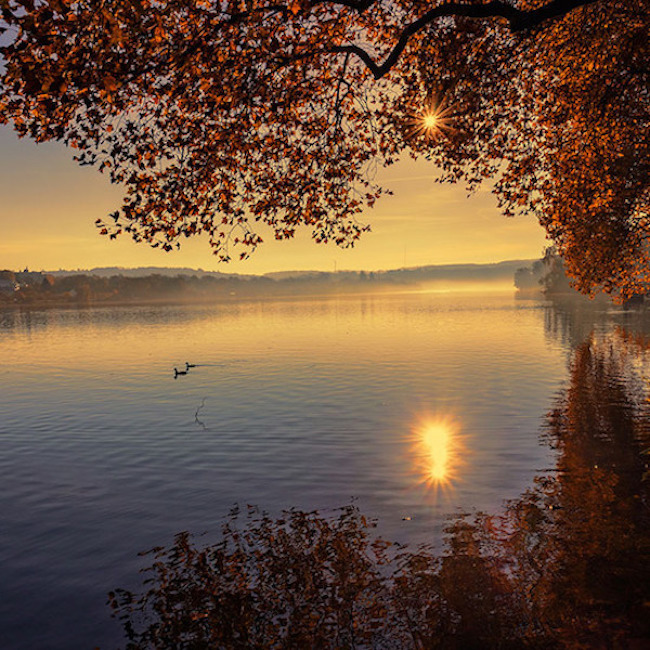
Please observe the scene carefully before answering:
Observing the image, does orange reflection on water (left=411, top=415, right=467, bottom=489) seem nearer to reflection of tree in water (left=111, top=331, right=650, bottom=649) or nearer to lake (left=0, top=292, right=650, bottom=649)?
lake (left=0, top=292, right=650, bottom=649)

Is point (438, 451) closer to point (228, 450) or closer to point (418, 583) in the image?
point (228, 450)

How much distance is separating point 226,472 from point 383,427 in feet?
33.2

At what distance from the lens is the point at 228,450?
25.1m

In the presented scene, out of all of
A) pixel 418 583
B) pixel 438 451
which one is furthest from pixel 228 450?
pixel 418 583

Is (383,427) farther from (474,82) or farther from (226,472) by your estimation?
(474,82)

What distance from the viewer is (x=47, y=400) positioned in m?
39.5

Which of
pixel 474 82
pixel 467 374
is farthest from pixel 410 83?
pixel 467 374

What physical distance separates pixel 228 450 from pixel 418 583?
48.7ft

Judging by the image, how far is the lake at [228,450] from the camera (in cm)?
1409

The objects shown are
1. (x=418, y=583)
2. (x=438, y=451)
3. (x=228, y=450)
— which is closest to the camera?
(x=418, y=583)

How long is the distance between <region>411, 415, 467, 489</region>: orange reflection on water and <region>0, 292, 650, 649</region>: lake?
126 mm

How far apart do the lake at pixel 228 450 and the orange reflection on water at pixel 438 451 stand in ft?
0.41

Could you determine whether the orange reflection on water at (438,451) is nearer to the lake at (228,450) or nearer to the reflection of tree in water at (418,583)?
the lake at (228,450)

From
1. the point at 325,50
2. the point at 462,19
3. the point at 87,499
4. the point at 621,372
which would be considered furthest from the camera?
the point at 621,372
